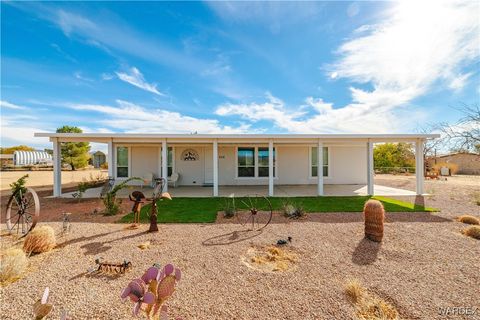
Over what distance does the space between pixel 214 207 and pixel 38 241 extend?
15.6 ft

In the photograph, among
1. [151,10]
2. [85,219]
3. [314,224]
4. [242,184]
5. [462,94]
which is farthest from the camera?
[242,184]

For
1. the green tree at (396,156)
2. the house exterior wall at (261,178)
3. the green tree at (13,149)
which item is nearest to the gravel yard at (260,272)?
the house exterior wall at (261,178)

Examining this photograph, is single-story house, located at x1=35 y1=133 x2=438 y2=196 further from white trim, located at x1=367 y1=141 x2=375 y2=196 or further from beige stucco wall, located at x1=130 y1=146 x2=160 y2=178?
white trim, located at x1=367 y1=141 x2=375 y2=196

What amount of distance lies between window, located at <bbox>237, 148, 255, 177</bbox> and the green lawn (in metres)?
4.06

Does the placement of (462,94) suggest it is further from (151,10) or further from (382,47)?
(151,10)

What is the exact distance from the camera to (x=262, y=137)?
955 cm

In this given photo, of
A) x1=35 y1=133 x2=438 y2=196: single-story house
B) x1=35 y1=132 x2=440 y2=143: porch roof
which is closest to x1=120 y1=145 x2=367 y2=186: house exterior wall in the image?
x1=35 y1=133 x2=438 y2=196: single-story house

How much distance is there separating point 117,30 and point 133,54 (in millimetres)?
2466


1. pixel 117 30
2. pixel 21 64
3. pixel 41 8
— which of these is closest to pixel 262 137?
pixel 117 30

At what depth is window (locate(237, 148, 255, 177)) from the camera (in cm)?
1311

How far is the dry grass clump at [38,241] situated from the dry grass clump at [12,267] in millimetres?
634

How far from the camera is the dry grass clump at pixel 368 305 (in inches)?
99.2

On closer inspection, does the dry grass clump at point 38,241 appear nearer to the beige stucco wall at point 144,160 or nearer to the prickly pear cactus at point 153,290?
the prickly pear cactus at point 153,290

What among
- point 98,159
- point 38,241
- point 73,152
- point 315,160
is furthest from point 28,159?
point 315,160
